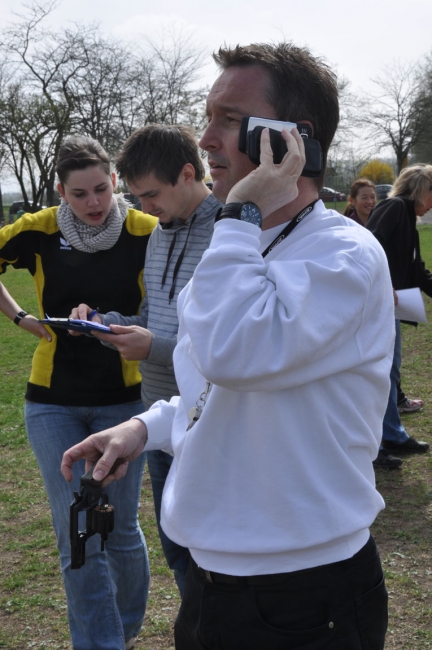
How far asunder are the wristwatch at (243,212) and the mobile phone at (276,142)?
4.9 inches

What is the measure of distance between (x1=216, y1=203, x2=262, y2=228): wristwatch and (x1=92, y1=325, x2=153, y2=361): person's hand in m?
1.23

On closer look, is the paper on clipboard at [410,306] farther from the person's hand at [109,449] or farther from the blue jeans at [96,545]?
the person's hand at [109,449]

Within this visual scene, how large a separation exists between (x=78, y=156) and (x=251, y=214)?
6.10 ft

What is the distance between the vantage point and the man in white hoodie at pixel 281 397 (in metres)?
1.35

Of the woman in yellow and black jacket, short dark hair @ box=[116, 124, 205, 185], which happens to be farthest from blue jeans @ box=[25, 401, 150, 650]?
short dark hair @ box=[116, 124, 205, 185]

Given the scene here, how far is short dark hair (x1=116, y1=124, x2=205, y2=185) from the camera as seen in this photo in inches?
111

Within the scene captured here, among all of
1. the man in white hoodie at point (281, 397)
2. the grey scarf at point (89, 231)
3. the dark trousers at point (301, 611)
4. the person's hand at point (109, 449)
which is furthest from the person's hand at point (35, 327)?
the dark trousers at point (301, 611)

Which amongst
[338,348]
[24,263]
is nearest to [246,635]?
[338,348]

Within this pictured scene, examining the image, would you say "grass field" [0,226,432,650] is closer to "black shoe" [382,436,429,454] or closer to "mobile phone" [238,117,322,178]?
"black shoe" [382,436,429,454]

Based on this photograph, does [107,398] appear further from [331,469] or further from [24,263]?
[331,469]

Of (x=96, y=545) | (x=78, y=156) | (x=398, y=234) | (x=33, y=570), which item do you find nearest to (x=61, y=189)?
(x=78, y=156)

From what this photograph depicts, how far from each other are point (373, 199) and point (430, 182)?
230cm

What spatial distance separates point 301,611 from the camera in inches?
59.9

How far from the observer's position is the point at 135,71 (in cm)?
3166
